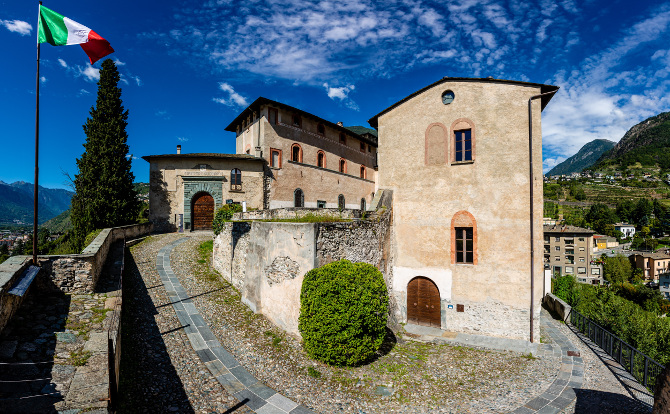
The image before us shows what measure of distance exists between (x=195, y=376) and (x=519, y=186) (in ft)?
42.1

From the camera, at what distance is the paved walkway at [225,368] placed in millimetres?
6379

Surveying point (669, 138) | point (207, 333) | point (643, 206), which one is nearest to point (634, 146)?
point (669, 138)

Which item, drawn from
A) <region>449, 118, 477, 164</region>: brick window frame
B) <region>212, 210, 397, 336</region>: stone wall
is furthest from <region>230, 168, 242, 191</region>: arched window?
<region>449, 118, 477, 164</region>: brick window frame

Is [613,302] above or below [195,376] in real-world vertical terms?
below

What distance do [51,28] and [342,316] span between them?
995 centimetres

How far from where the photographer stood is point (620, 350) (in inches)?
393

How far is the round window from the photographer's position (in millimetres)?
13008

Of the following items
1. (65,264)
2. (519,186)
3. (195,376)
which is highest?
(519,186)

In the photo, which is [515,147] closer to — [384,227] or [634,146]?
[384,227]

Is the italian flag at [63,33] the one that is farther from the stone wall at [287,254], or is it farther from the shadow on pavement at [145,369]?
the shadow on pavement at [145,369]

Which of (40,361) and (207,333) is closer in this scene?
(40,361)

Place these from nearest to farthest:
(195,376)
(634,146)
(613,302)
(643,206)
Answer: (195,376) < (613,302) < (643,206) < (634,146)

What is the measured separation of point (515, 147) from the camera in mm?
11859

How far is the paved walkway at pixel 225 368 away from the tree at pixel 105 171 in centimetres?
1331
